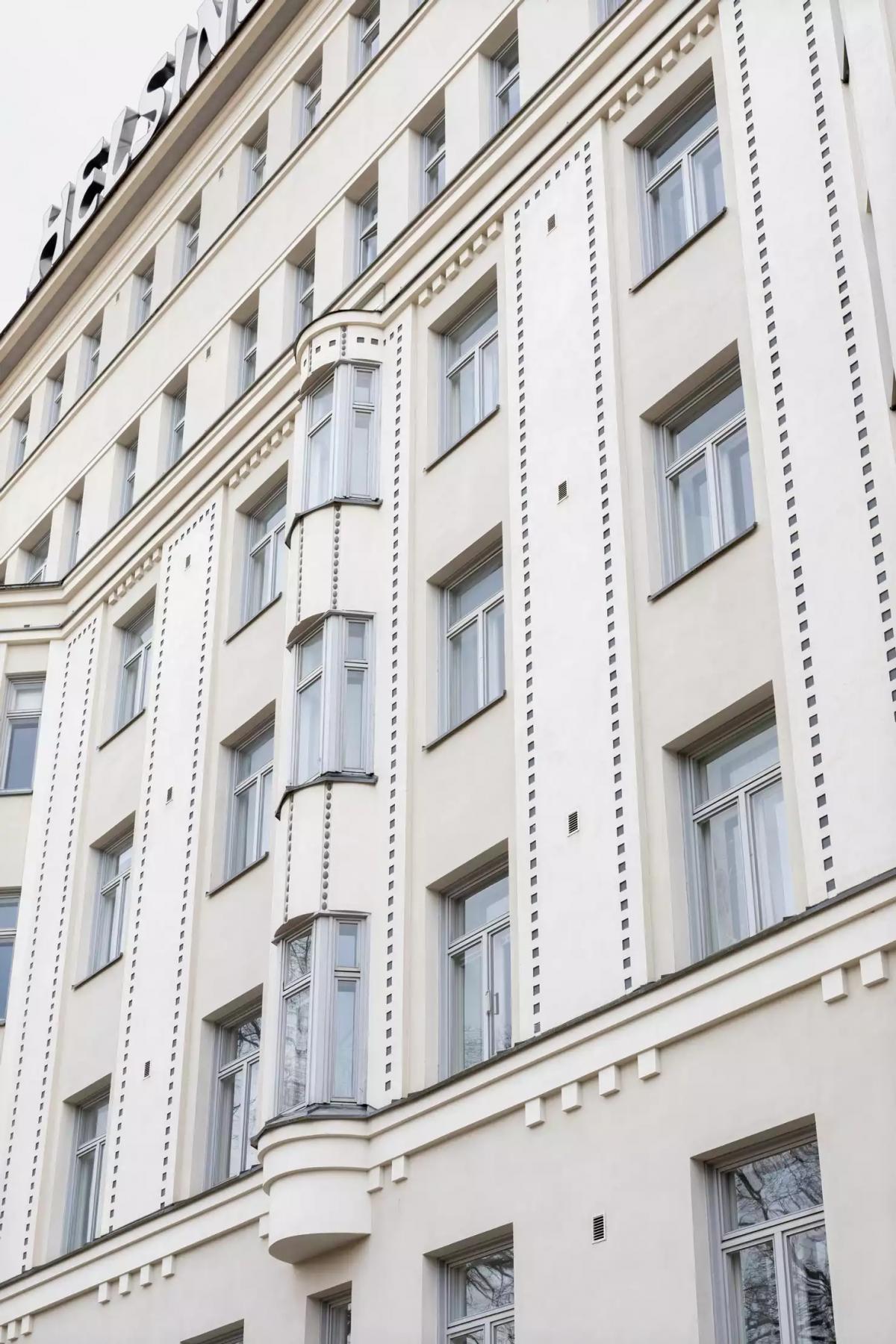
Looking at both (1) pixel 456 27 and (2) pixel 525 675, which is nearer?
(2) pixel 525 675

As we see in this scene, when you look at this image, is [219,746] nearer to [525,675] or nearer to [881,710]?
[525,675]

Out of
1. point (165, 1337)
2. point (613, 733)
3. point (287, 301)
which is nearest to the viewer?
point (613, 733)

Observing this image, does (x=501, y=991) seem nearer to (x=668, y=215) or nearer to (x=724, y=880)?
(x=724, y=880)

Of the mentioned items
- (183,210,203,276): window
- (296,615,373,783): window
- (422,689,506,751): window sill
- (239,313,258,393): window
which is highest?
(183,210,203,276): window

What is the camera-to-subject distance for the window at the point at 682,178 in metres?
18.6

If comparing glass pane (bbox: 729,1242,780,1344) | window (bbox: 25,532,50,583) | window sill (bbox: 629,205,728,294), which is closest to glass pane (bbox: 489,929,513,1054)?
glass pane (bbox: 729,1242,780,1344)

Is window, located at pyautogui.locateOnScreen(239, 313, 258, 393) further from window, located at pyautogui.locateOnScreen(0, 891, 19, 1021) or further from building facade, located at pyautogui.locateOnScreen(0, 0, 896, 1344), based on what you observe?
window, located at pyautogui.locateOnScreen(0, 891, 19, 1021)

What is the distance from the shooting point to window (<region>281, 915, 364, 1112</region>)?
17344 mm

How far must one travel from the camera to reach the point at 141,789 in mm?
24109

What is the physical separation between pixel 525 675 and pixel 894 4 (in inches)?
267

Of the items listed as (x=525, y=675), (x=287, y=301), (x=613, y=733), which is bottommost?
(x=613, y=733)

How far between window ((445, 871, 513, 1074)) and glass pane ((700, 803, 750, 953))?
7.77ft

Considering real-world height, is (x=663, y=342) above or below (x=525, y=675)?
above

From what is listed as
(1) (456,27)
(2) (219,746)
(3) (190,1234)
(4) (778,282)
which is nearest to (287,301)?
(1) (456,27)
